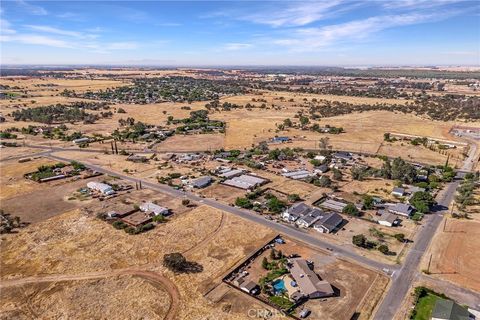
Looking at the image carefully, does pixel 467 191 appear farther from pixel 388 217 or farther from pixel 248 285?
pixel 248 285

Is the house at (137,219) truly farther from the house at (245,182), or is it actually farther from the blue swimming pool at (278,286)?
the blue swimming pool at (278,286)

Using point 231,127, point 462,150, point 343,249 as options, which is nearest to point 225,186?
point 343,249

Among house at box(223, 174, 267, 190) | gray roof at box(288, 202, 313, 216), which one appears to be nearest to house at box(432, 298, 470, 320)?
gray roof at box(288, 202, 313, 216)

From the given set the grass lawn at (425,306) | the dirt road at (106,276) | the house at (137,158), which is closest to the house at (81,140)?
the house at (137,158)

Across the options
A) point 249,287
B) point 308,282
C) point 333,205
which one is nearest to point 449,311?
point 308,282

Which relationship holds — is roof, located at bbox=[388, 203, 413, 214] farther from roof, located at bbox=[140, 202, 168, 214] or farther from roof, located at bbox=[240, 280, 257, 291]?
roof, located at bbox=[140, 202, 168, 214]

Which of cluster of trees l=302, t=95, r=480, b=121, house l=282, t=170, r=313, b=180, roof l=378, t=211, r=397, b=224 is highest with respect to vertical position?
cluster of trees l=302, t=95, r=480, b=121
